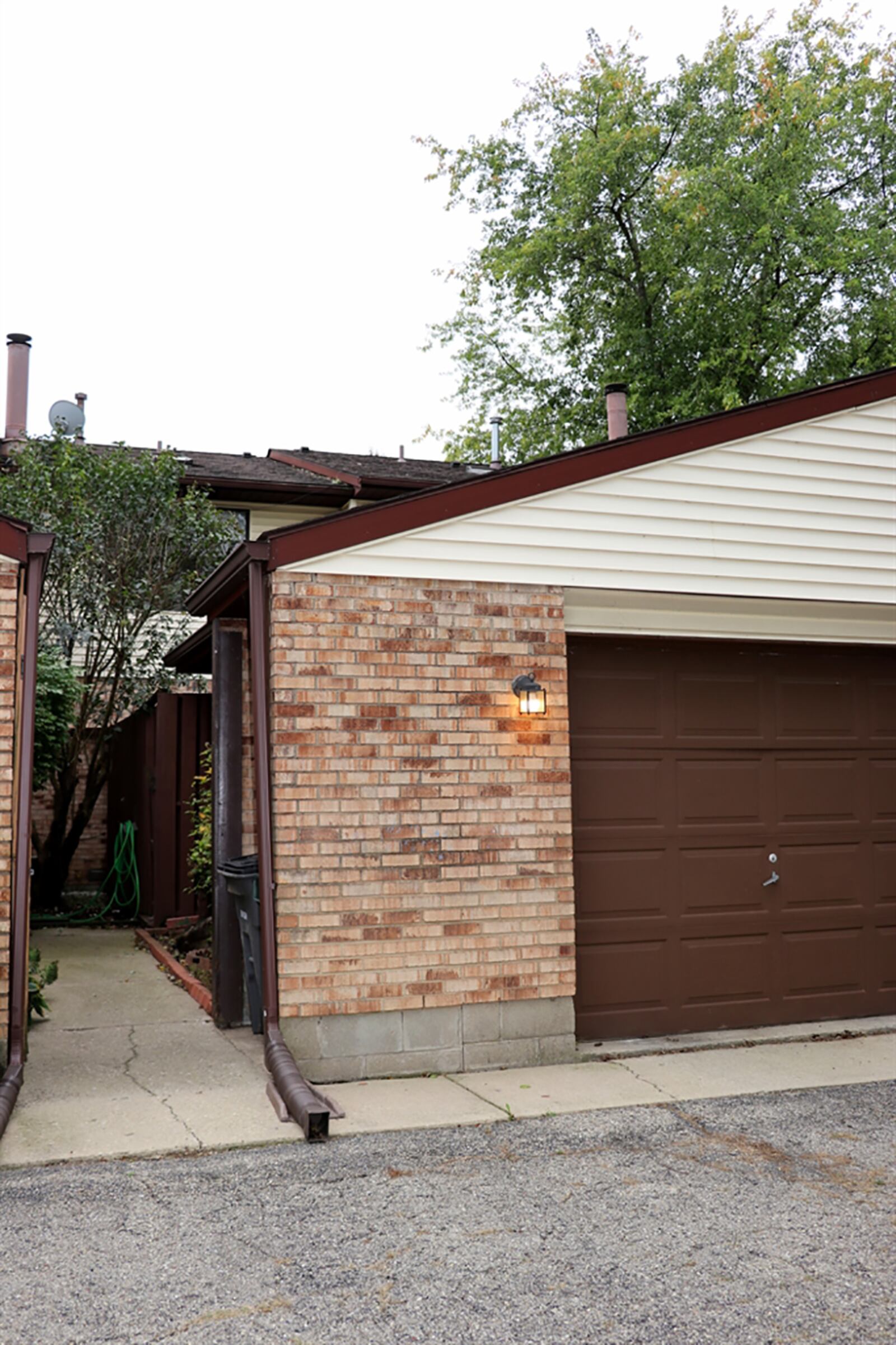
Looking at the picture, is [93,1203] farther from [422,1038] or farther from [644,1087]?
[644,1087]

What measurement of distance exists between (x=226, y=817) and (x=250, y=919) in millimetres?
779

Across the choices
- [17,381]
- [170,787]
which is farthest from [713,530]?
[17,381]

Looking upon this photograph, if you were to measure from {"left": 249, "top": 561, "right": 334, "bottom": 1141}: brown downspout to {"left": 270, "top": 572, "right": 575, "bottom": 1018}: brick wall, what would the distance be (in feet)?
0.17

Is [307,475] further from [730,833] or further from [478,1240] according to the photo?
[478,1240]

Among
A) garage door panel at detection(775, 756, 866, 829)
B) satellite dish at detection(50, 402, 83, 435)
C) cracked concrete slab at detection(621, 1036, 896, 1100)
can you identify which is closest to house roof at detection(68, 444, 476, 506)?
satellite dish at detection(50, 402, 83, 435)

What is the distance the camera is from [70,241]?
25.8 metres

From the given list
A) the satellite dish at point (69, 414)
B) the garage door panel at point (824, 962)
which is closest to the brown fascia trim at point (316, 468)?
the satellite dish at point (69, 414)

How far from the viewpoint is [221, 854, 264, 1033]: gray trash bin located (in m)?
6.74

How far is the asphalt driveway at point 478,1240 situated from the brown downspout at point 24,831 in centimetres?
118

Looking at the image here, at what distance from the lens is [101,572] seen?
39.8 feet

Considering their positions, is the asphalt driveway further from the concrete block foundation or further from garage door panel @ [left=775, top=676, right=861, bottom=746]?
garage door panel @ [left=775, top=676, right=861, bottom=746]

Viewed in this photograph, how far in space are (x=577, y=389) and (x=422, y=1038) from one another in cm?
1991

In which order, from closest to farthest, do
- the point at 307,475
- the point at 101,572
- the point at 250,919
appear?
the point at 250,919 < the point at 101,572 < the point at 307,475

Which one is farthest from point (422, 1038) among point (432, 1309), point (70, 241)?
point (70, 241)
